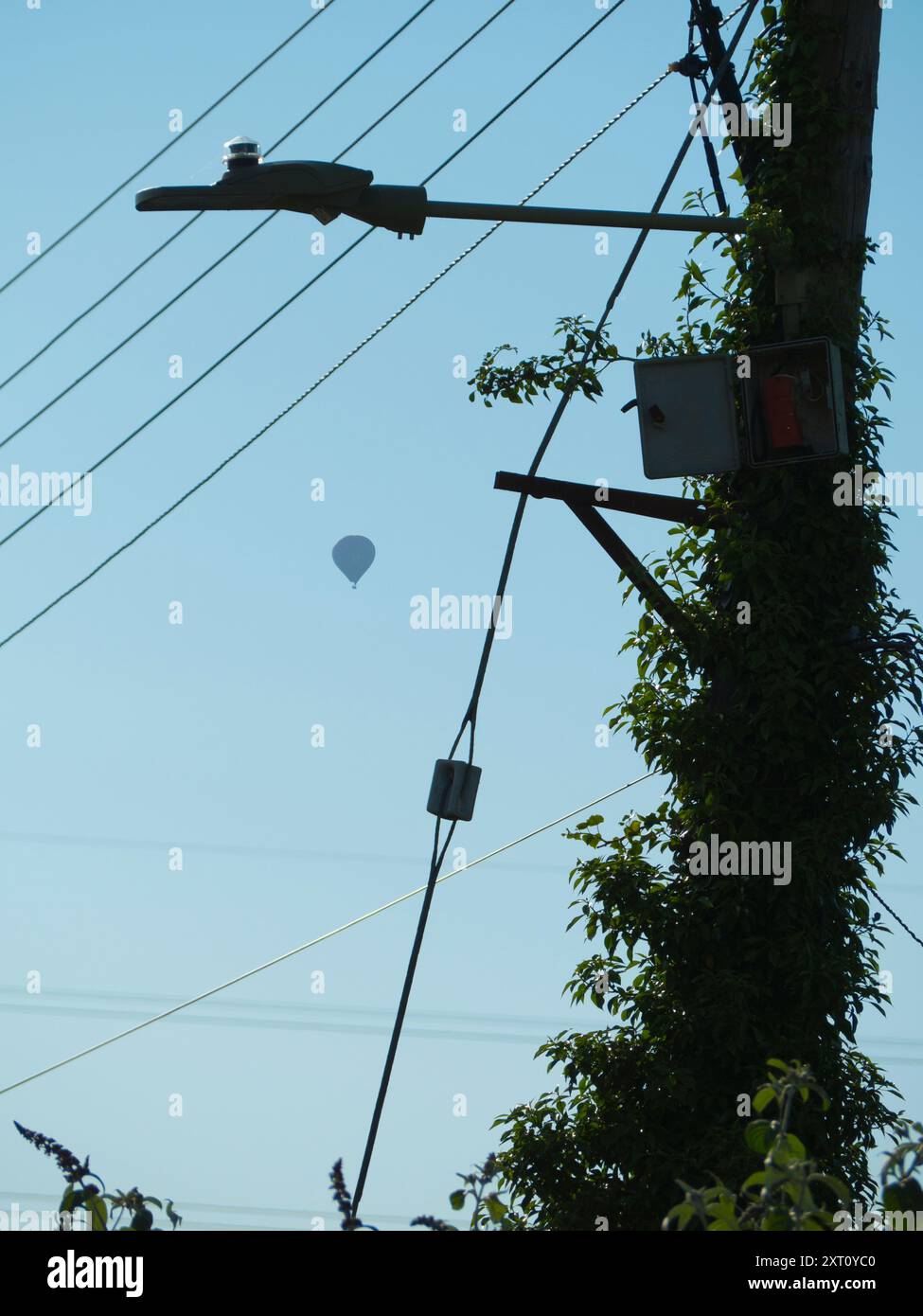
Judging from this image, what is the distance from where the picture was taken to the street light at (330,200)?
28.4ft

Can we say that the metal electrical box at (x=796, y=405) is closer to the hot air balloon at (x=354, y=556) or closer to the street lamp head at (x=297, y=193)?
the street lamp head at (x=297, y=193)

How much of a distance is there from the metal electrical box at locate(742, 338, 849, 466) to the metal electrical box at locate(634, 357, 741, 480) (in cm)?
25

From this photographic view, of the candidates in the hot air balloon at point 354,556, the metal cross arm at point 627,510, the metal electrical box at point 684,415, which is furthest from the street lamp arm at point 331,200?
the hot air balloon at point 354,556

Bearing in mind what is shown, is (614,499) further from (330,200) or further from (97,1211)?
(97,1211)

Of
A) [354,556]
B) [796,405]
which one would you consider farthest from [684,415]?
[354,556]

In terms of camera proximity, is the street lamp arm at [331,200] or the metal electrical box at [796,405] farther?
the metal electrical box at [796,405]

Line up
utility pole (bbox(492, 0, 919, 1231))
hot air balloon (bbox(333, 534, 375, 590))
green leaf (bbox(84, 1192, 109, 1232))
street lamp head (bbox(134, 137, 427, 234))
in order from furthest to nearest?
hot air balloon (bbox(333, 534, 375, 590)) → utility pole (bbox(492, 0, 919, 1231)) → street lamp head (bbox(134, 137, 427, 234)) → green leaf (bbox(84, 1192, 109, 1232))

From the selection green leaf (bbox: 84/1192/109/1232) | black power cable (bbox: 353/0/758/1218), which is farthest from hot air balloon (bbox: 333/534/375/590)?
green leaf (bbox: 84/1192/109/1232)

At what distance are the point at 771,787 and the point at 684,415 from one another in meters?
2.48

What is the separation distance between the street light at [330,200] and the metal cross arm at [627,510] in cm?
248

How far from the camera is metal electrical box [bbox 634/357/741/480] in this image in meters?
10.8

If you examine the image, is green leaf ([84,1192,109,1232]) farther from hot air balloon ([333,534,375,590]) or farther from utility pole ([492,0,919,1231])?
hot air balloon ([333,534,375,590])
